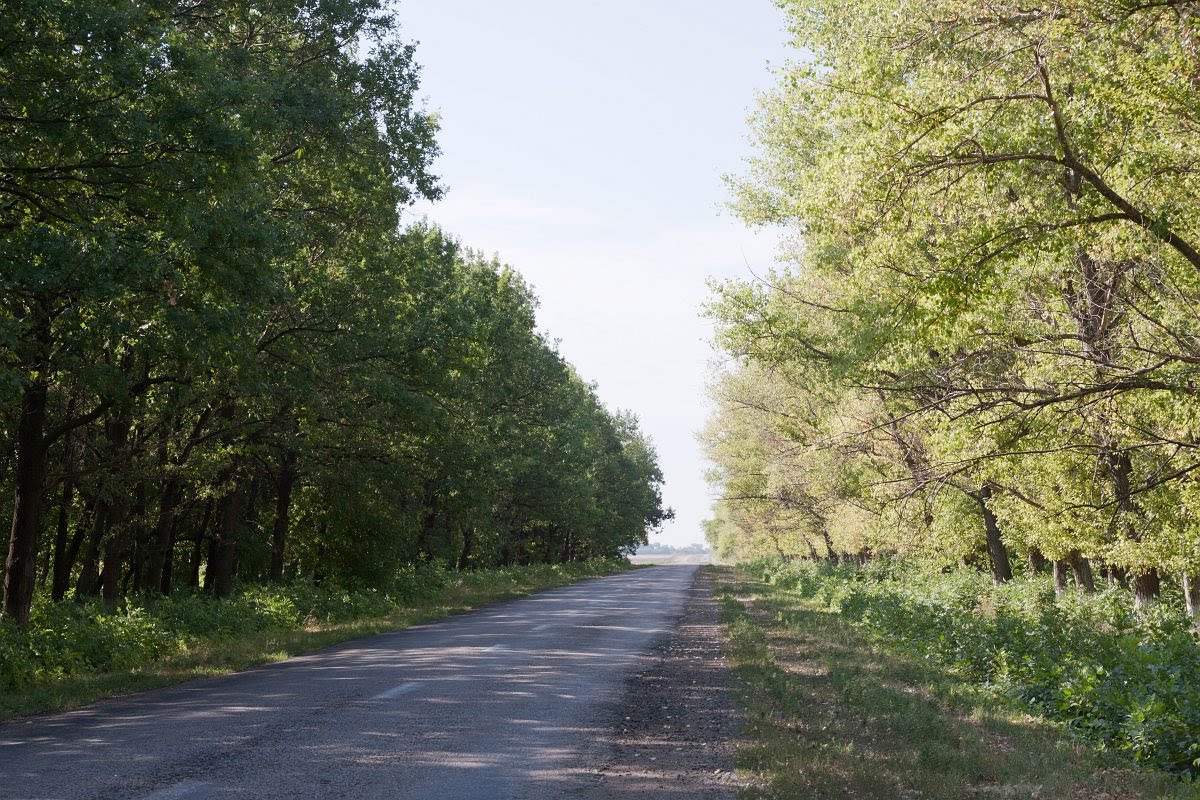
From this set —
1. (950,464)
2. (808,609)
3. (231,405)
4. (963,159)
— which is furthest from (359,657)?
(808,609)

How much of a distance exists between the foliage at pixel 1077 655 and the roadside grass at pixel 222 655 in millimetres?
11152

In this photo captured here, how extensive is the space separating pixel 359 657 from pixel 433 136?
10947 mm

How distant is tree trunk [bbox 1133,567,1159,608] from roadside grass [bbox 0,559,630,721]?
1701cm

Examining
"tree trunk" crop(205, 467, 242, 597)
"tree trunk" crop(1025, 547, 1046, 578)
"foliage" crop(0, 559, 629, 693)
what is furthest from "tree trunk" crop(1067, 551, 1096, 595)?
"tree trunk" crop(205, 467, 242, 597)

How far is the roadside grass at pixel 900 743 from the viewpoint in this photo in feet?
23.6

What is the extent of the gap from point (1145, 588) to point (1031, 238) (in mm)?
14751

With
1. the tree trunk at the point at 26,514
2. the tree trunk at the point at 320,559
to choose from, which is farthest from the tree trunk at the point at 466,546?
the tree trunk at the point at 26,514

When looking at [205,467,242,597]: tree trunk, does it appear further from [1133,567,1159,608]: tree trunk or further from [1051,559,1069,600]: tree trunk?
[1051,559,1069,600]: tree trunk

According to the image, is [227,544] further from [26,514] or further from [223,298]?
[223,298]

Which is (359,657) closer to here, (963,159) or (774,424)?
(963,159)

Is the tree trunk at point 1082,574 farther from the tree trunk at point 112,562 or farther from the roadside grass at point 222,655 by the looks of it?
the tree trunk at point 112,562

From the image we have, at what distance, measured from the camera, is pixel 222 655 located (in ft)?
49.9

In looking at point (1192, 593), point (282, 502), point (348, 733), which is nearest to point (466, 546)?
point (282, 502)

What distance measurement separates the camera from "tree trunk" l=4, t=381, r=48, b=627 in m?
15.2
